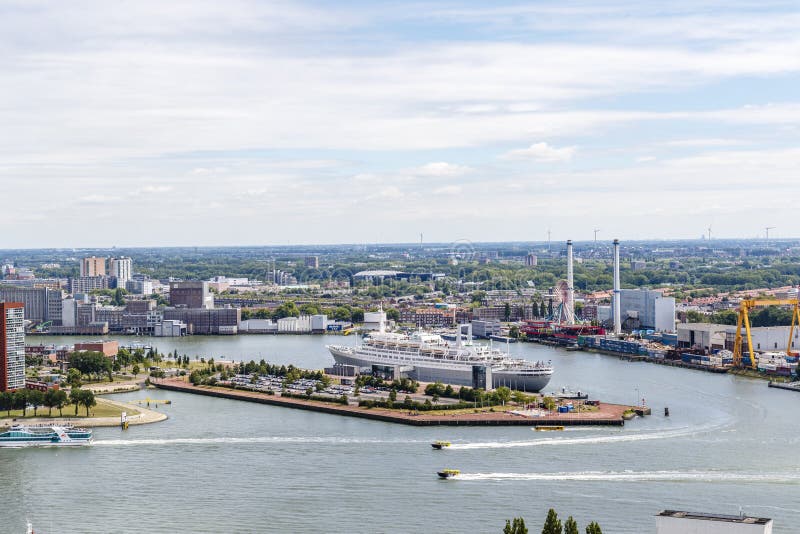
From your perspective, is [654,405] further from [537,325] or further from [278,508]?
[537,325]

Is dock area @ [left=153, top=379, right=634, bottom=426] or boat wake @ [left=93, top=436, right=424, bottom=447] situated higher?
dock area @ [left=153, top=379, right=634, bottom=426]

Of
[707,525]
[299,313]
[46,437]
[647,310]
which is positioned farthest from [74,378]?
[647,310]

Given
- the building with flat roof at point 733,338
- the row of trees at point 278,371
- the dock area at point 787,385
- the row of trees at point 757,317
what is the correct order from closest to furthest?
1. the dock area at point 787,385
2. the row of trees at point 278,371
3. the building with flat roof at point 733,338
4. the row of trees at point 757,317

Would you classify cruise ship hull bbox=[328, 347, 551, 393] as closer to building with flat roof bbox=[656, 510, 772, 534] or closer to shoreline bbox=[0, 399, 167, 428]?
shoreline bbox=[0, 399, 167, 428]

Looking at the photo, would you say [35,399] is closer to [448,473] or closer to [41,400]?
[41,400]

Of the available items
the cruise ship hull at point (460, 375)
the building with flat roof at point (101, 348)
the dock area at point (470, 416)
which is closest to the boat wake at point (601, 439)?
the dock area at point (470, 416)

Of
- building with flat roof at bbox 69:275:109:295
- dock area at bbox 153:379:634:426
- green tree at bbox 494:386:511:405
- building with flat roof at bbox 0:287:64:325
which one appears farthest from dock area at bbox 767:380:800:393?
building with flat roof at bbox 69:275:109:295

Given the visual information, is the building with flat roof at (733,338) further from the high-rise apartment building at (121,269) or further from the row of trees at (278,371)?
the high-rise apartment building at (121,269)
